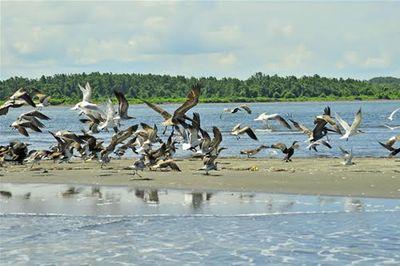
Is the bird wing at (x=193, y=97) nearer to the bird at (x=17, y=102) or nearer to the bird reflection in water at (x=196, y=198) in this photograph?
the bird reflection in water at (x=196, y=198)

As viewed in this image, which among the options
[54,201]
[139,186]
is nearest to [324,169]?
[139,186]

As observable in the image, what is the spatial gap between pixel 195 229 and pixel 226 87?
128 meters

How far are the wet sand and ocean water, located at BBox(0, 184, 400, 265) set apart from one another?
823 millimetres

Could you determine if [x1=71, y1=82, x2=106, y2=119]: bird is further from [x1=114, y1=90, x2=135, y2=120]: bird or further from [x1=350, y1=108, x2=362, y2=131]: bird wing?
[x1=350, y1=108, x2=362, y2=131]: bird wing

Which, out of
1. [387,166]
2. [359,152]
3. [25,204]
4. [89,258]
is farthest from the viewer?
[359,152]

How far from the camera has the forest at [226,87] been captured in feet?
434

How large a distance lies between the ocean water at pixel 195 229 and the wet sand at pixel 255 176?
0.82 metres

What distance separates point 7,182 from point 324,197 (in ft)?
22.9

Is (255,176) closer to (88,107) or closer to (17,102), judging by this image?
(88,107)

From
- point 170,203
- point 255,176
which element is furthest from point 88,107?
point 170,203

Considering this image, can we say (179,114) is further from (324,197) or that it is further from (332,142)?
(332,142)

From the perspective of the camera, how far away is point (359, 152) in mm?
25297

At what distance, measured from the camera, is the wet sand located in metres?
15.7

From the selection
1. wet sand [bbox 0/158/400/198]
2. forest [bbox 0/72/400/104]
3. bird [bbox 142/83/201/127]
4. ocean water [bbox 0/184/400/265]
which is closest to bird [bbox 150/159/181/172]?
wet sand [bbox 0/158/400/198]
